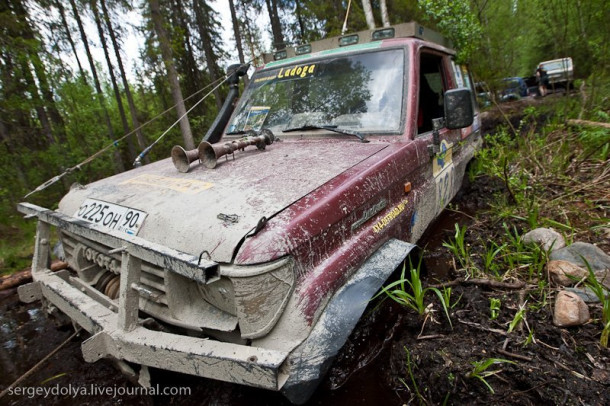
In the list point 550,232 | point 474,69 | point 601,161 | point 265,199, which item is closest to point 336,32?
point 474,69

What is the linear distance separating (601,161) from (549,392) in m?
3.52

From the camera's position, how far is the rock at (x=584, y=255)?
95.3 inches

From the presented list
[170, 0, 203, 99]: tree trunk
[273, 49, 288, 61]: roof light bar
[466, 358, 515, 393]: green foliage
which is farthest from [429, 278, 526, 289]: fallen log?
[170, 0, 203, 99]: tree trunk

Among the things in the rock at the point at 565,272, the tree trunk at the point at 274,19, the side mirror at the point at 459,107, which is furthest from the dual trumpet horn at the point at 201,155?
the tree trunk at the point at 274,19

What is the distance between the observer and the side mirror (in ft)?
8.69

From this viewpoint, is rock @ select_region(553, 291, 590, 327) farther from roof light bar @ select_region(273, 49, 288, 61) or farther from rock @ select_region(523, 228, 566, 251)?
roof light bar @ select_region(273, 49, 288, 61)

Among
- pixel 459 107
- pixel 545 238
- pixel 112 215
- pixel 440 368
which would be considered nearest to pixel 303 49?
pixel 459 107

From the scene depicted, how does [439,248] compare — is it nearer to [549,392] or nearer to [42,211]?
[549,392]

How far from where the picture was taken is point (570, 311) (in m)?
2.00

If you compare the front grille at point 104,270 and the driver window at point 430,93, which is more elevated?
the driver window at point 430,93

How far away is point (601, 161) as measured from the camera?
394 cm

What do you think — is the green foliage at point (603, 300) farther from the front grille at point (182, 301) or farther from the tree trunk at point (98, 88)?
the tree trunk at point (98, 88)

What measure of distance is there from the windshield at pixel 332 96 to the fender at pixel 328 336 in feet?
4.46

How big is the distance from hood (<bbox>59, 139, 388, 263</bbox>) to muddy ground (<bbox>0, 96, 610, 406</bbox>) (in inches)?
34.7
